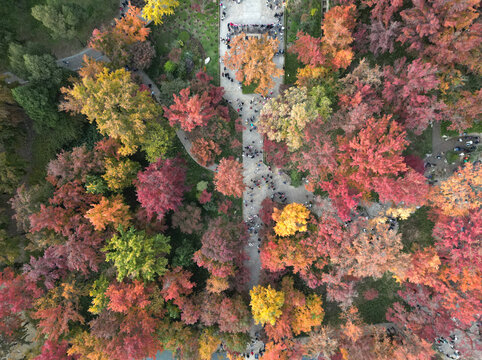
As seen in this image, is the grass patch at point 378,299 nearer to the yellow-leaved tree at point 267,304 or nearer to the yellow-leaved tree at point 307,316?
the yellow-leaved tree at point 307,316

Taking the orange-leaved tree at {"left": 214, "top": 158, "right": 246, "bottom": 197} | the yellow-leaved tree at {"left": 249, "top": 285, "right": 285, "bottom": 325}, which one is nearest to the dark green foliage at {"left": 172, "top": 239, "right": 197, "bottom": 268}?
the yellow-leaved tree at {"left": 249, "top": 285, "right": 285, "bottom": 325}

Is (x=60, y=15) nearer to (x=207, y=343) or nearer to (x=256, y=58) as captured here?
(x=256, y=58)

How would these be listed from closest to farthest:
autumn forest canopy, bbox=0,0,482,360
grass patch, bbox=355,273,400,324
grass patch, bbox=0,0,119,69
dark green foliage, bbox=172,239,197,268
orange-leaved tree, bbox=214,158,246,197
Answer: autumn forest canopy, bbox=0,0,482,360
orange-leaved tree, bbox=214,158,246,197
dark green foliage, bbox=172,239,197,268
grass patch, bbox=0,0,119,69
grass patch, bbox=355,273,400,324

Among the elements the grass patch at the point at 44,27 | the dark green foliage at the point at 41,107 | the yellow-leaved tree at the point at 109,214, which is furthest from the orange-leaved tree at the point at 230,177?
the grass patch at the point at 44,27

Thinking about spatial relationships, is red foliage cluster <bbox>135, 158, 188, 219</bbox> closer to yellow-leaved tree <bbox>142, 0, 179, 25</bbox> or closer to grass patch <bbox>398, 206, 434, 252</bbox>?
yellow-leaved tree <bbox>142, 0, 179, 25</bbox>

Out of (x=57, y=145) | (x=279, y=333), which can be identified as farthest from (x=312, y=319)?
(x=57, y=145)

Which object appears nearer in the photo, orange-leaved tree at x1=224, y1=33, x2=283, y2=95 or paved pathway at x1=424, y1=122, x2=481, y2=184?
orange-leaved tree at x1=224, y1=33, x2=283, y2=95

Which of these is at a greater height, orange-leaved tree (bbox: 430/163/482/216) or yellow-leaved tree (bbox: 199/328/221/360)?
orange-leaved tree (bbox: 430/163/482/216)
